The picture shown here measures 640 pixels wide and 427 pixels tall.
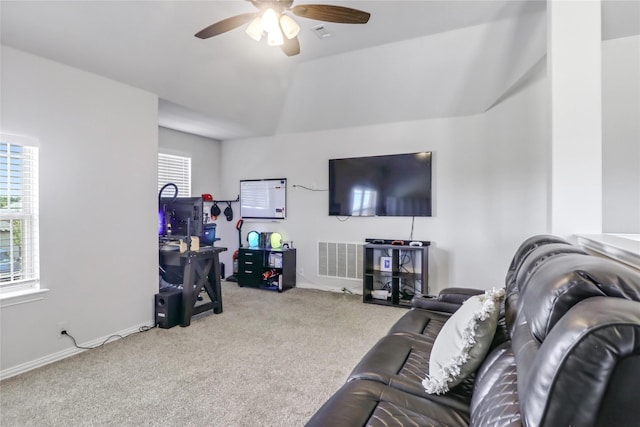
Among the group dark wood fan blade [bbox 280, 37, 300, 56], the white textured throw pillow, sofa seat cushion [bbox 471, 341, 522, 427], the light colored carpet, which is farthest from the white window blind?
sofa seat cushion [bbox 471, 341, 522, 427]

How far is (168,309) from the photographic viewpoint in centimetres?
336

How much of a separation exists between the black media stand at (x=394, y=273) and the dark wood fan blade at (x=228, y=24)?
3035mm

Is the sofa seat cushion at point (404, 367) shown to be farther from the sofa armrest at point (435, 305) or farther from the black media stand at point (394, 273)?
the black media stand at point (394, 273)

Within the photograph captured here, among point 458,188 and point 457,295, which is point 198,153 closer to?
point 458,188

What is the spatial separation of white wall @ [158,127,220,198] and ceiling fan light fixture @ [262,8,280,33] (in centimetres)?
342

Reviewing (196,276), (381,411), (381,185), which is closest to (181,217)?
(196,276)

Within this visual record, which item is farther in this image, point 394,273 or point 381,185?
point 381,185

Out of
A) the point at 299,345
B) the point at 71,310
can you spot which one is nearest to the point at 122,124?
the point at 71,310

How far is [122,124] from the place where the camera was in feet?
10.5

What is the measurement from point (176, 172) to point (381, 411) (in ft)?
16.3

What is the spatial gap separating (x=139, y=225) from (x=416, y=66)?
11.9 ft

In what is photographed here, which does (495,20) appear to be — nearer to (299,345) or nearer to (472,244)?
(472,244)

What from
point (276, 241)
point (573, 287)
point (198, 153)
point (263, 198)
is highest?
point (198, 153)

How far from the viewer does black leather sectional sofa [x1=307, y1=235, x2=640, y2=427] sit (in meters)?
0.60
